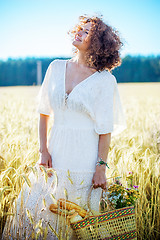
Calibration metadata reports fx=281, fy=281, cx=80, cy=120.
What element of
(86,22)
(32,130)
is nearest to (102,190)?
(86,22)

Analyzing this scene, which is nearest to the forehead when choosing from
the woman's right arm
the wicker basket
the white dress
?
the white dress

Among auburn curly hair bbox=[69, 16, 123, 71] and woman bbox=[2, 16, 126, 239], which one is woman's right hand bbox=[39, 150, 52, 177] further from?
auburn curly hair bbox=[69, 16, 123, 71]

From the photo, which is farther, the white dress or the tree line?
the tree line

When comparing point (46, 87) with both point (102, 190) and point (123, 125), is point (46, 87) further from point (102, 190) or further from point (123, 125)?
point (102, 190)

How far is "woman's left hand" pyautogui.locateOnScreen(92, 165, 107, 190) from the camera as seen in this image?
1703 millimetres

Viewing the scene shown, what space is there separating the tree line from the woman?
2004 inches

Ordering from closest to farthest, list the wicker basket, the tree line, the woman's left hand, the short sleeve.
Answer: the wicker basket → the woman's left hand → the short sleeve → the tree line

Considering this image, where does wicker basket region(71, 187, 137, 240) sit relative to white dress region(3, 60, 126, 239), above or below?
below

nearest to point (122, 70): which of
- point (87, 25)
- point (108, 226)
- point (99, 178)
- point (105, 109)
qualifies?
point (87, 25)

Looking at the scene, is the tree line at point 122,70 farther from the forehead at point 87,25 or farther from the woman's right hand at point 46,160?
the woman's right hand at point 46,160

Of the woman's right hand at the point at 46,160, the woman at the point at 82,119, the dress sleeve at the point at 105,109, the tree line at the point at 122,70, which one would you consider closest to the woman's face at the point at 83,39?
the woman at the point at 82,119

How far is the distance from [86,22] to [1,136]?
1325 millimetres

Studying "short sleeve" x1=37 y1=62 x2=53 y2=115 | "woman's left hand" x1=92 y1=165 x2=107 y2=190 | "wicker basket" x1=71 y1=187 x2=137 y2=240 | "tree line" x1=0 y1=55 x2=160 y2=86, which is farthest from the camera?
"tree line" x1=0 y1=55 x2=160 y2=86

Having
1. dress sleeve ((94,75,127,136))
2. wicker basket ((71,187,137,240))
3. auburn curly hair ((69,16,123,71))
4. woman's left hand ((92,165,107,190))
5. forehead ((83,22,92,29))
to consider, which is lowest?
wicker basket ((71,187,137,240))
